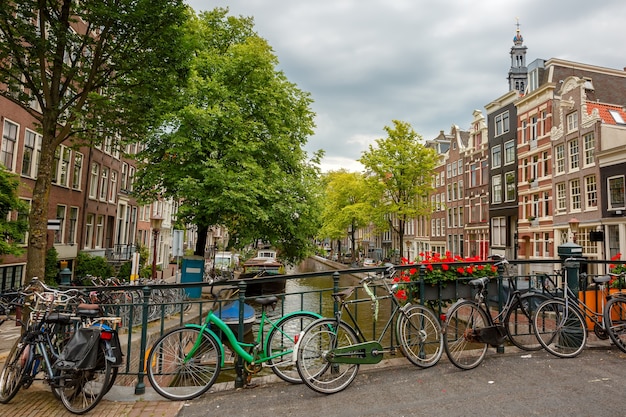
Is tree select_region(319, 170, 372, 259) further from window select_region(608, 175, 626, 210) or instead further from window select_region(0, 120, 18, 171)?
window select_region(0, 120, 18, 171)

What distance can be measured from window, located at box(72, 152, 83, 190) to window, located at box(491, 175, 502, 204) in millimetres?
30032

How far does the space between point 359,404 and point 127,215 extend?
97.7ft

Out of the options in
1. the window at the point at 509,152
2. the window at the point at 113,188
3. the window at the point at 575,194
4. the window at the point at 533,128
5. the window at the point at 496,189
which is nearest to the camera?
the window at the point at 575,194

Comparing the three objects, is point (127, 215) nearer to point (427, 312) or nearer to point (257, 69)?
point (257, 69)

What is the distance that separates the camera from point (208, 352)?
4336 mm

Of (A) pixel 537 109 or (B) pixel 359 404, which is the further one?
(A) pixel 537 109

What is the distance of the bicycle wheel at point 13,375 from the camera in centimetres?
414

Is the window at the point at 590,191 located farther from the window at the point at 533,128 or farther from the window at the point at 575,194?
the window at the point at 533,128

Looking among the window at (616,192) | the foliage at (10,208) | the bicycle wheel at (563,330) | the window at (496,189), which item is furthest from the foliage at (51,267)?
the window at (496,189)

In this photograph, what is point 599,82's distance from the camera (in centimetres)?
2889

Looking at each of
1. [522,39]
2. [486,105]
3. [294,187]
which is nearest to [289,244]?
[294,187]

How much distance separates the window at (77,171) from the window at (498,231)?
30.1 m

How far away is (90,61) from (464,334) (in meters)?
8.86

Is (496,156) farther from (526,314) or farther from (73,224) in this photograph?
(526,314)
